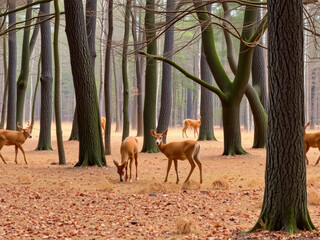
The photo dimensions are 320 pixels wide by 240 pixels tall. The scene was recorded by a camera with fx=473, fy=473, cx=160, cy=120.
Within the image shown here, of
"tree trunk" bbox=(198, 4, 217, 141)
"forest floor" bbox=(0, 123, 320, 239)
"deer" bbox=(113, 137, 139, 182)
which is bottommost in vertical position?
"forest floor" bbox=(0, 123, 320, 239)

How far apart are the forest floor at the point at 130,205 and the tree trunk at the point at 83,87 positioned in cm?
56

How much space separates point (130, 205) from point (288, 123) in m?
3.67

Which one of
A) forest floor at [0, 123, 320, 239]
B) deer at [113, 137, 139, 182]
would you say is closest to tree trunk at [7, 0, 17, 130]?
forest floor at [0, 123, 320, 239]

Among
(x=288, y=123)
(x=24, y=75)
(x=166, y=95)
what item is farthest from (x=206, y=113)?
(x=288, y=123)

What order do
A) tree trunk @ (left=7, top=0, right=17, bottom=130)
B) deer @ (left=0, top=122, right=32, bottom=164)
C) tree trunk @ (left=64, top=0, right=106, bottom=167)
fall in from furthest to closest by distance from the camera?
tree trunk @ (left=7, top=0, right=17, bottom=130) < deer @ (left=0, top=122, right=32, bottom=164) < tree trunk @ (left=64, top=0, right=106, bottom=167)

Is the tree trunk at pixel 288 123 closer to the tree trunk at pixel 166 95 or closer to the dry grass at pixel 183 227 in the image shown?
the dry grass at pixel 183 227

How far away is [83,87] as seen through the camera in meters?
13.6

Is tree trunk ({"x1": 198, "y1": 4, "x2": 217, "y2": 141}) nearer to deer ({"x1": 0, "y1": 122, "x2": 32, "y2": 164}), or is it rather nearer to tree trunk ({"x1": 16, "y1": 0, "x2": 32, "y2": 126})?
tree trunk ({"x1": 16, "y1": 0, "x2": 32, "y2": 126})

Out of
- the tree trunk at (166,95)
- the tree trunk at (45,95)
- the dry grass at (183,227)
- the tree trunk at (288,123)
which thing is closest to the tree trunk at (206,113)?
the tree trunk at (166,95)

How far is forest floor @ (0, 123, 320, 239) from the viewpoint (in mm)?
6688

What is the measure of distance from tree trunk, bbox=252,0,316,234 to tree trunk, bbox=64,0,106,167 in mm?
8193

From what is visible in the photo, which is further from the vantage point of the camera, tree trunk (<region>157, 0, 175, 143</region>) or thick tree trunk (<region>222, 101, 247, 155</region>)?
tree trunk (<region>157, 0, 175, 143</region>)

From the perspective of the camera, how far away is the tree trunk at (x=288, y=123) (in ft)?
19.7

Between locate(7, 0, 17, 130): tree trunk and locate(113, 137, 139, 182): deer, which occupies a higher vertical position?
locate(7, 0, 17, 130): tree trunk
